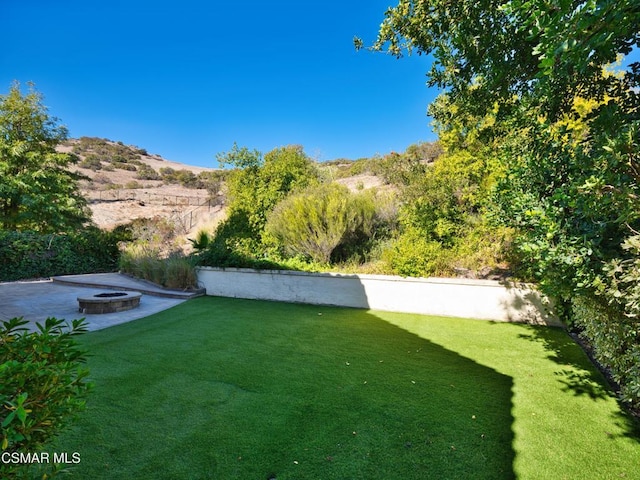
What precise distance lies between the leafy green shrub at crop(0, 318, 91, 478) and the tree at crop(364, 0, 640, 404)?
2.67 m

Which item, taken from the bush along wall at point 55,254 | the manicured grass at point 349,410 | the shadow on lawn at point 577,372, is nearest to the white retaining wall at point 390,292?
the shadow on lawn at point 577,372

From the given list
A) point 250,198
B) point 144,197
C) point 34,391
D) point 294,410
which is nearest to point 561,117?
point 294,410

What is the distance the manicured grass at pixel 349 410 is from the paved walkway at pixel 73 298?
1767mm

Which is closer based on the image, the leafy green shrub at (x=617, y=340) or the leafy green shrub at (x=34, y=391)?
the leafy green shrub at (x=34, y=391)

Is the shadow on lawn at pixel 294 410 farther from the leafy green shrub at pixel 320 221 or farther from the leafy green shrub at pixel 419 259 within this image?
the leafy green shrub at pixel 320 221

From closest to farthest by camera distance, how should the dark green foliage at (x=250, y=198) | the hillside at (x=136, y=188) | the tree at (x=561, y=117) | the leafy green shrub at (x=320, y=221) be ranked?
the tree at (x=561, y=117)
the leafy green shrub at (x=320, y=221)
the dark green foliage at (x=250, y=198)
the hillside at (x=136, y=188)

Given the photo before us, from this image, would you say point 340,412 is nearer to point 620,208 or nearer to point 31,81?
point 620,208

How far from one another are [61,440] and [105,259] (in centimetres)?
1275

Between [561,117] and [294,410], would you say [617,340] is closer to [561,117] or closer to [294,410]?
[561,117]

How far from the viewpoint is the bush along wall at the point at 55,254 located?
35.4 feet

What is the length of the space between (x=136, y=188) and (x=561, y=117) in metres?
33.3

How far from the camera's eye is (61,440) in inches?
98.3

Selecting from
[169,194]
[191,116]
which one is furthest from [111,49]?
[169,194]

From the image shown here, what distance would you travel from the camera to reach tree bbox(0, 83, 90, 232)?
1217 cm
